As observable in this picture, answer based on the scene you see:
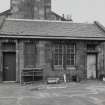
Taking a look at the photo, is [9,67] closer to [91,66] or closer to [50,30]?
[50,30]

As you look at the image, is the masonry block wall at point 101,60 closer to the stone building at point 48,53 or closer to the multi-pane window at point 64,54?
the stone building at point 48,53

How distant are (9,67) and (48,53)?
3631 millimetres

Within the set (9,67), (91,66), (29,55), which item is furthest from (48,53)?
(91,66)

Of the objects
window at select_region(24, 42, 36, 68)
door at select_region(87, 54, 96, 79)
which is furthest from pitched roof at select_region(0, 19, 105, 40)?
door at select_region(87, 54, 96, 79)

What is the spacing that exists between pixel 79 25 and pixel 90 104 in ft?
38.5

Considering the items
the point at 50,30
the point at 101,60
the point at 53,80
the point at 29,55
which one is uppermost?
the point at 50,30

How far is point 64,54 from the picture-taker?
16141mm

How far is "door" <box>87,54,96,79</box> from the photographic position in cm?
1675

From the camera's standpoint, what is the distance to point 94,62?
16984 millimetres

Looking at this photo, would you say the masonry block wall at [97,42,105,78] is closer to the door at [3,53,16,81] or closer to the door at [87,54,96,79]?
the door at [87,54,96,79]

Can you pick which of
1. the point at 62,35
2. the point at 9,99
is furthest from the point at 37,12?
the point at 9,99

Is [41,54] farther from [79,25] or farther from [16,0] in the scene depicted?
[16,0]

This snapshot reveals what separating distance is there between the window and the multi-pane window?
6.48ft

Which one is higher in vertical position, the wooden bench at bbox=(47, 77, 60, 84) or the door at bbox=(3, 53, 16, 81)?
the door at bbox=(3, 53, 16, 81)
